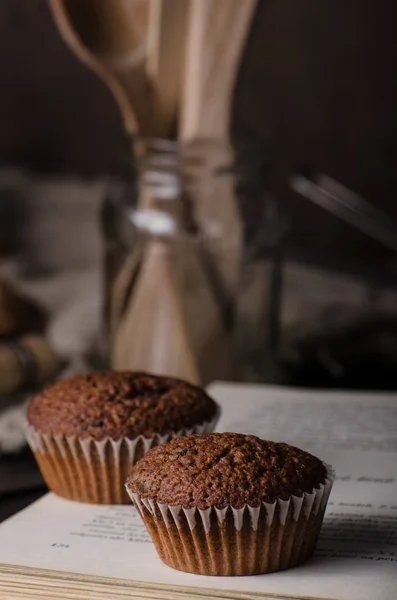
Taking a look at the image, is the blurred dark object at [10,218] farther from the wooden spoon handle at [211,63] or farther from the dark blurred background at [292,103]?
the wooden spoon handle at [211,63]

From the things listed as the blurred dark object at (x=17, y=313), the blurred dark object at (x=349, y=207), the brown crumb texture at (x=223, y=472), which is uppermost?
the brown crumb texture at (x=223, y=472)

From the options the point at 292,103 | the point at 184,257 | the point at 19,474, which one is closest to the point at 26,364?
the point at 184,257

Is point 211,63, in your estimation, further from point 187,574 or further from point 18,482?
point 187,574

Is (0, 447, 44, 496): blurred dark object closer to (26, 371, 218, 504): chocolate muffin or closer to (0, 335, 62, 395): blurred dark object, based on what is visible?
(26, 371, 218, 504): chocolate muffin

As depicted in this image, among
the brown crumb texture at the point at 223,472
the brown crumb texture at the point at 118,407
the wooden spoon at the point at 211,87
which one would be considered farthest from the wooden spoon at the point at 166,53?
the brown crumb texture at the point at 223,472

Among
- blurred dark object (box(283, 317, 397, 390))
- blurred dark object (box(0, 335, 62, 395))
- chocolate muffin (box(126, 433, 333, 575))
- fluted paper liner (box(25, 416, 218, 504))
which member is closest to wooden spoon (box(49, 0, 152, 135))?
blurred dark object (box(0, 335, 62, 395))
